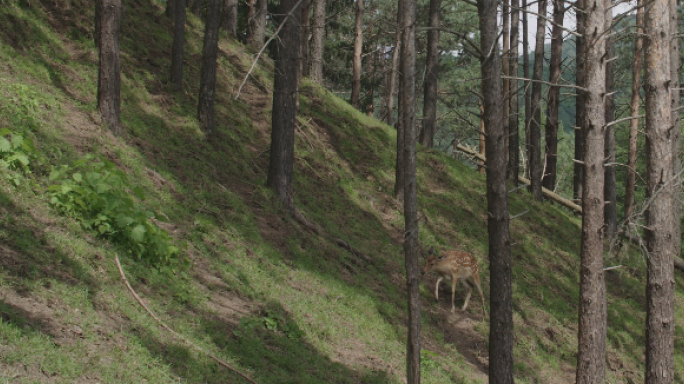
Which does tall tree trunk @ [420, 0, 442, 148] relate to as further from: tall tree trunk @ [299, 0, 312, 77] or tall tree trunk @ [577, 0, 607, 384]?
tall tree trunk @ [577, 0, 607, 384]

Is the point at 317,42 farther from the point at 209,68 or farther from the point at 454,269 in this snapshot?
the point at 454,269

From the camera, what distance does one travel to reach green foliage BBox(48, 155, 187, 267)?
8.22m

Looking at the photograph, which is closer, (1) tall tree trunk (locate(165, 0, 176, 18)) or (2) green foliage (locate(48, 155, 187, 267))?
(2) green foliage (locate(48, 155, 187, 267))

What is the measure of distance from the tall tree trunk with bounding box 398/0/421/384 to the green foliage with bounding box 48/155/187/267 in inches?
137

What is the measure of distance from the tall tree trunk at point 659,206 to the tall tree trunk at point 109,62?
908cm

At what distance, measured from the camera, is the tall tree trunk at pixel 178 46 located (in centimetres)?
1566

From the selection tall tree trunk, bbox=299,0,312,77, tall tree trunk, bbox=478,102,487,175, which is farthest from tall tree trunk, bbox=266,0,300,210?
tall tree trunk, bbox=478,102,487,175

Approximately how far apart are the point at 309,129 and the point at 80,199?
423 inches

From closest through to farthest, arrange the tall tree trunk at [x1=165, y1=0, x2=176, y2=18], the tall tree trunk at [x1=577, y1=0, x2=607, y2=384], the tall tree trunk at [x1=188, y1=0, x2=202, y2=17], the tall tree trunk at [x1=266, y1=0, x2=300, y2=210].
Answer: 1. the tall tree trunk at [x1=577, y1=0, x2=607, y2=384]
2. the tall tree trunk at [x1=266, y1=0, x2=300, y2=210]
3. the tall tree trunk at [x1=165, y1=0, x2=176, y2=18]
4. the tall tree trunk at [x1=188, y1=0, x2=202, y2=17]

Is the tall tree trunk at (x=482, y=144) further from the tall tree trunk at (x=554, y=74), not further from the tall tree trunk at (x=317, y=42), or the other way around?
the tall tree trunk at (x=317, y=42)

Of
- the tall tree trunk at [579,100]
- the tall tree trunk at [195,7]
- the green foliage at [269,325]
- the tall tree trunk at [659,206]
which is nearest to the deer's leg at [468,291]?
the tall tree trunk at [579,100]

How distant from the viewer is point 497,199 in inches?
290

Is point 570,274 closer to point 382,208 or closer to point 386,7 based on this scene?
point 382,208

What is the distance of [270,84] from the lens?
19.6m
